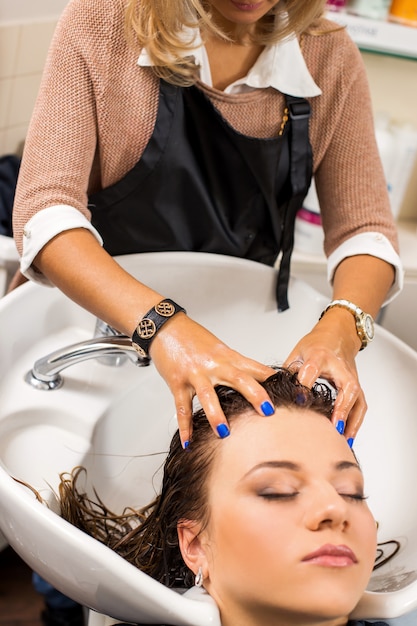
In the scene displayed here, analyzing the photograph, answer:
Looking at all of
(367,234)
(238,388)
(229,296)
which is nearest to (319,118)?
(367,234)

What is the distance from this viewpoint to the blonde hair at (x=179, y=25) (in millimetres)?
1210

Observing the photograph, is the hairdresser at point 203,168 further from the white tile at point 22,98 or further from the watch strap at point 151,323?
the white tile at point 22,98

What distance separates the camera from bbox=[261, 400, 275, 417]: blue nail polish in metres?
1.04

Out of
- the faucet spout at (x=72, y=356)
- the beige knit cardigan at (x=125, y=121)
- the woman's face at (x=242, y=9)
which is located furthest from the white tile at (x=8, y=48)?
the faucet spout at (x=72, y=356)

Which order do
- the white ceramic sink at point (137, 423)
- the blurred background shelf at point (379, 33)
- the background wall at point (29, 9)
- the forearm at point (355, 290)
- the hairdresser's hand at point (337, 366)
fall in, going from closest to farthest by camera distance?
the white ceramic sink at point (137, 423) → the hairdresser's hand at point (337, 366) → the forearm at point (355, 290) → the background wall at point (29, 9) → the blurred background shelf at point (379, 33)

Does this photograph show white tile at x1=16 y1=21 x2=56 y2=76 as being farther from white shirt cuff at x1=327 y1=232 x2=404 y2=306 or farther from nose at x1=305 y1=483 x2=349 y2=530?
nose at x1=305 y1=483 x2=349 y2=530

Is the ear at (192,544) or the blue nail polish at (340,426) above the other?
the blue nail polish at (340,426)

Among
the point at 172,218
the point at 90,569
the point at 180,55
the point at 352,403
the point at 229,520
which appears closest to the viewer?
the point at 90,569

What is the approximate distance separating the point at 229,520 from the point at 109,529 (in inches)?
11.1

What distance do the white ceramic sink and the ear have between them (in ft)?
0.33

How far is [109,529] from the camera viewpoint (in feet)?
3.98

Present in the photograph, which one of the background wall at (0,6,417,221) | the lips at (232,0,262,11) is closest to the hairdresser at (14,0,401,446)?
the lips at (232,0,262,11)

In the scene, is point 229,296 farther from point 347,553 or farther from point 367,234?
point 347,553

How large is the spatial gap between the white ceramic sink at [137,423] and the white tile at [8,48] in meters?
0.85
